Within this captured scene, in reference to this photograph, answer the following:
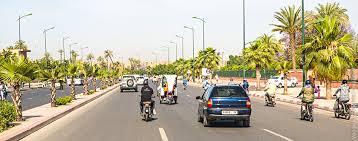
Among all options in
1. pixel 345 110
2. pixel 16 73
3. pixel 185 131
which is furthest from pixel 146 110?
pixel 345 110

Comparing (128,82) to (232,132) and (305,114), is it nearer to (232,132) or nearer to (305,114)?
(305,114)

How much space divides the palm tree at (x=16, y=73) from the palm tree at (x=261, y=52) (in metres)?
37.6

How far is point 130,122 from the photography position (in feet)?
59.0

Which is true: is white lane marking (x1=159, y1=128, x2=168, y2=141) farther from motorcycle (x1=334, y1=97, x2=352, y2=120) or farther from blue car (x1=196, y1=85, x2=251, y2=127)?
motorcycle (x1=334, y1=97, x2=352, y2=120)

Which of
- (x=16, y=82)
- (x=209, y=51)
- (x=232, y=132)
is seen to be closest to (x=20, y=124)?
(x=16, y=82)

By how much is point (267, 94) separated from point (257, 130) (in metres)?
13.9

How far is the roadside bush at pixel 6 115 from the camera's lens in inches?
569

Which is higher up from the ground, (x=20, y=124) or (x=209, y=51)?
(x=209, y=51)

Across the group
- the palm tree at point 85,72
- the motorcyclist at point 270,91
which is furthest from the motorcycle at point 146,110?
the palm tree at point 85,72

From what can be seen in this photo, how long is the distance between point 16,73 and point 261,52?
126 ft

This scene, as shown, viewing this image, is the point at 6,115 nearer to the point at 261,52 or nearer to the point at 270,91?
the point at 270,91

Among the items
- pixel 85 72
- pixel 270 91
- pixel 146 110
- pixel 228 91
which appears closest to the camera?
pixel 228 91

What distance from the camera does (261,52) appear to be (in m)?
52.9

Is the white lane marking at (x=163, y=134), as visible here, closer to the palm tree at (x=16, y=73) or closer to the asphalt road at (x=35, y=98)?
the palm tree at (x=16, y=73)
